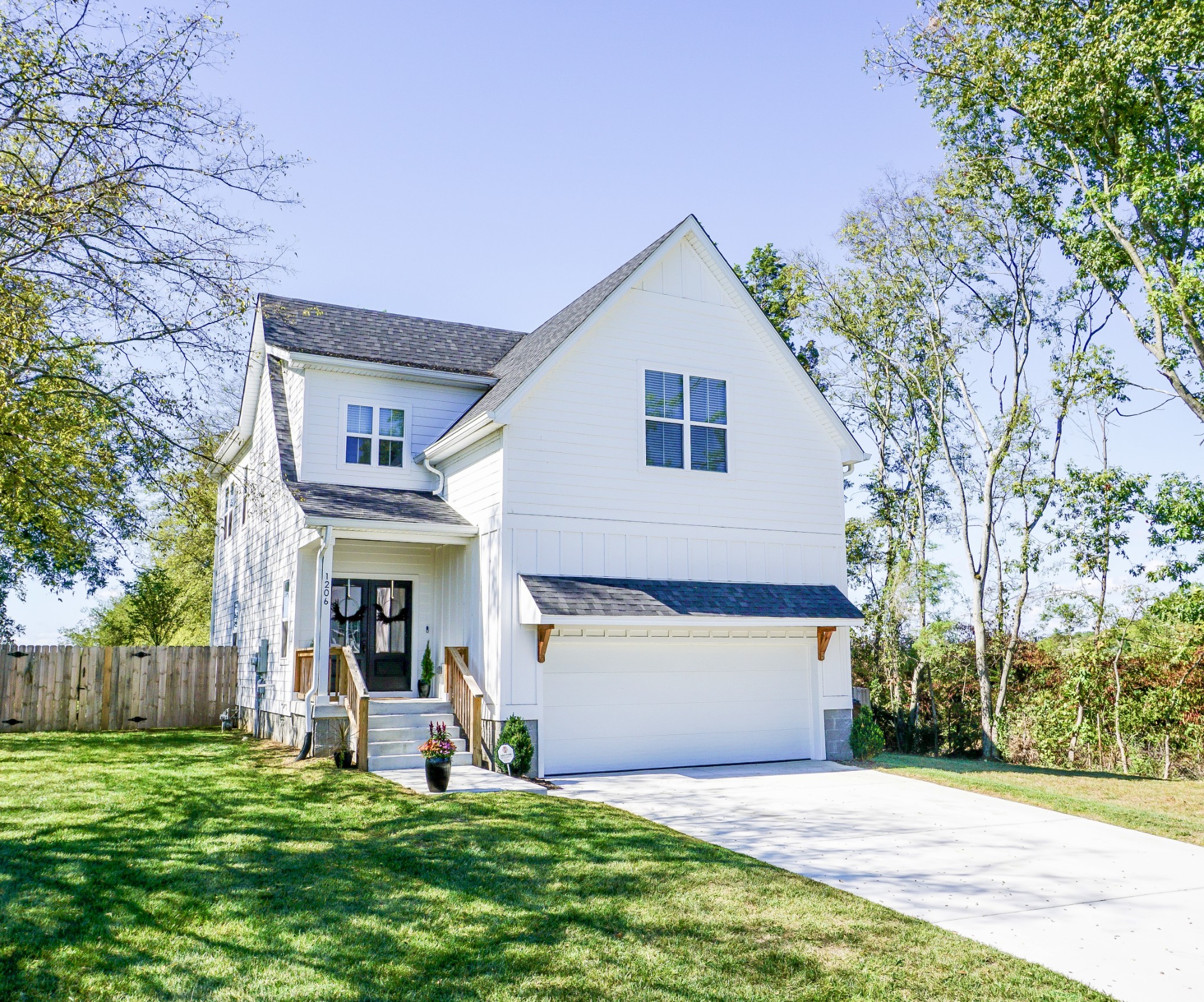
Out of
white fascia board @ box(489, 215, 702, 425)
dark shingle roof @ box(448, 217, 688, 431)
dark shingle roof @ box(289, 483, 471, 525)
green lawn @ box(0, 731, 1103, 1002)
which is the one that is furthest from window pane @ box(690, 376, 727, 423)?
green lawn @ box(0, 731, 1103, 1002)

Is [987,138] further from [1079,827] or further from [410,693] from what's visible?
[410,693]

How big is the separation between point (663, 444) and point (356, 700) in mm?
6092

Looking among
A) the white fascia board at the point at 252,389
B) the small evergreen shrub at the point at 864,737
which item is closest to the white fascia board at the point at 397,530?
the white fascia board at the point at 252,389

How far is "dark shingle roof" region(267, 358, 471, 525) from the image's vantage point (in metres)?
13.3

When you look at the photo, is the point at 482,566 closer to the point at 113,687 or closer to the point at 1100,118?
the point at 113,687

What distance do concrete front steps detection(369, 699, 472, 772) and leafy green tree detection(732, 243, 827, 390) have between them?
1570 cm

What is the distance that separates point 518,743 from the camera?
12.2 meters

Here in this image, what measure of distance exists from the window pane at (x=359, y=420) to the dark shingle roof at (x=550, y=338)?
1553mm

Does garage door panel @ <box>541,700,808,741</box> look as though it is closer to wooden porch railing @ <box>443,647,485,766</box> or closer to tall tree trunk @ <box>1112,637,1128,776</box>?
wooden porch railing @ <box>443,647,485,766</box>

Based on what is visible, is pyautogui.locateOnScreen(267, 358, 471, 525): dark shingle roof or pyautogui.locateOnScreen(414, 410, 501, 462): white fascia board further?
pyautogui.locateOnScreen(267, 358, 471, 525): dark shingle roof

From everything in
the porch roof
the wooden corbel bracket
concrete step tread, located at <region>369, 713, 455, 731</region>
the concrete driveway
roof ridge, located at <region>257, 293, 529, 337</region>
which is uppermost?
roof ridge, located at <region>257, 293, 529, 337</region>

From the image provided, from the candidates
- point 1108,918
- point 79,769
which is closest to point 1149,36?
point 1108,918

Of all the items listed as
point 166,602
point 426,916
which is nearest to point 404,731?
point 426,916

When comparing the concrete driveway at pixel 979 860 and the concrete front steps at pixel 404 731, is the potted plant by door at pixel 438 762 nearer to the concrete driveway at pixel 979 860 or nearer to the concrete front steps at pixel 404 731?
the concrete driveway at pixel 979 860
